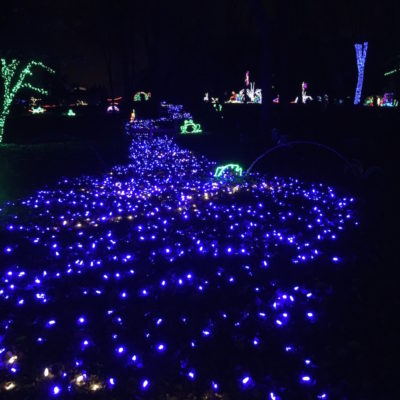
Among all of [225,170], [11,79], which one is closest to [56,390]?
[225,170]

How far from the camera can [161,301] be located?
434 cm

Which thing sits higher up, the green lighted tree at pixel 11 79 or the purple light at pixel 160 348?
the green lighted tree at pixel 11 79

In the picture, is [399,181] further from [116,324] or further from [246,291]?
[116,324]

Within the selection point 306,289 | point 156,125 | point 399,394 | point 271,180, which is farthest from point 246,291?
point 156,125

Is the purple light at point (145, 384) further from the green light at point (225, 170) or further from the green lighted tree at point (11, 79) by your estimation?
the green lighted tree at point (11, 79)

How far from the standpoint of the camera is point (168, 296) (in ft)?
14.6

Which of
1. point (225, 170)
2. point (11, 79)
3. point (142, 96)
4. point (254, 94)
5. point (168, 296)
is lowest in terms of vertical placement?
point (225, 170)

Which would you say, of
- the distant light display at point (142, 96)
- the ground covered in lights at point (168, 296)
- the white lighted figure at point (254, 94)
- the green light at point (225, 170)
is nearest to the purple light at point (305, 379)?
the ground covered in lights at point (168, 296)

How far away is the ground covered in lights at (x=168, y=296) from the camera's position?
10.5 feet

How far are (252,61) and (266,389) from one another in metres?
35.1

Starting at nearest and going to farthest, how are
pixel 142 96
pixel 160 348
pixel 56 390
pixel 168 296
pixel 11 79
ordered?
pixel 56 390 → pixel 160 348 → pixel 168 296 → pixel 11 79 → pixel 142 96

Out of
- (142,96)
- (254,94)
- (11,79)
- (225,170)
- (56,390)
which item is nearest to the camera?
(56,390)

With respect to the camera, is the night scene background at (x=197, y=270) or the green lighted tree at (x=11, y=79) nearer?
the night scene background at (x=197, y=270)

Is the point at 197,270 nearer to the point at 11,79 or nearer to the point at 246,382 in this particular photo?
the point at 246,382
